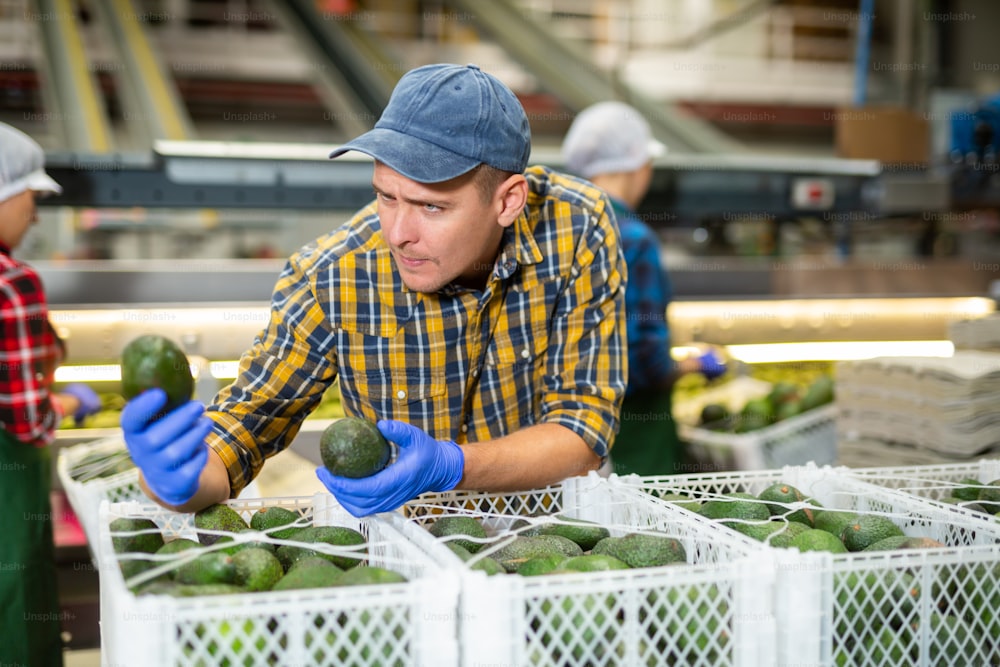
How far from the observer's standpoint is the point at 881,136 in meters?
4.80

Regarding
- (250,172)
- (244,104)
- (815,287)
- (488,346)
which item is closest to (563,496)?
(488,346)

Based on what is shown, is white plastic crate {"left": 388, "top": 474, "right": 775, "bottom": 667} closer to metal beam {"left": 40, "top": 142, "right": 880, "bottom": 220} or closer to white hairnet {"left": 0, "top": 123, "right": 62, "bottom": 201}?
white hairnet {"left": 0, "top": 123, "right": 62, "bottom": 201}

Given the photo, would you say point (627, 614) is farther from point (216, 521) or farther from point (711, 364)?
point (711, 364)

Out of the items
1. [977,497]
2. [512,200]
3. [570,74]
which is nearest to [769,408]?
[570,74]

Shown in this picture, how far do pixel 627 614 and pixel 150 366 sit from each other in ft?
2.45

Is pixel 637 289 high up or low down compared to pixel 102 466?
up

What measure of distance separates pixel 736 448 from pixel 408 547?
290 centimetres

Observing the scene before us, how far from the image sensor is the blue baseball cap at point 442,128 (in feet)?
5.78

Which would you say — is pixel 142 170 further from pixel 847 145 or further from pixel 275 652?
pixel 847 145

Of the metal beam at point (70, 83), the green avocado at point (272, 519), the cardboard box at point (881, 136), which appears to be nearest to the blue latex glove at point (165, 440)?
the green avocado at point (272, 519)

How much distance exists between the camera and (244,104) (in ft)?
45.7

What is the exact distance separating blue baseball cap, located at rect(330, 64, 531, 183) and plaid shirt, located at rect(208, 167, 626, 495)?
0.35 m

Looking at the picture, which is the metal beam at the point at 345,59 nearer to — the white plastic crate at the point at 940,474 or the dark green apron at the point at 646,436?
the dark green apron at the point at 646,436

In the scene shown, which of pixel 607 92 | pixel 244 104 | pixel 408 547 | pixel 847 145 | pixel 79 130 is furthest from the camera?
pixel 244 104
